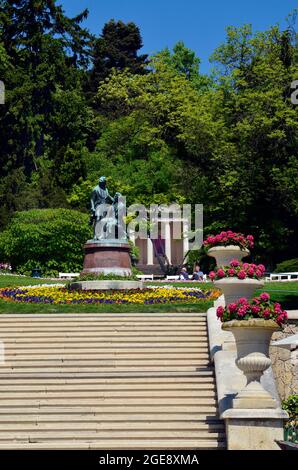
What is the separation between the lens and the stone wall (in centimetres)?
1884

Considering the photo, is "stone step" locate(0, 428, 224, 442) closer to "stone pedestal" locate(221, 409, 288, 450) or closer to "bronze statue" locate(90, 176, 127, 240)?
"stone pedestal" locate(221, 409, 288, 450)

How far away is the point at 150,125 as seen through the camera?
58.1m

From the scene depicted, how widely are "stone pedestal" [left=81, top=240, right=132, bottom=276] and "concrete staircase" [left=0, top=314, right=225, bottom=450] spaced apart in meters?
7.33

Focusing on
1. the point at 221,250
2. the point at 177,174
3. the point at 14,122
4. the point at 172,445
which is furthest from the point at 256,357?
the point at 14,122

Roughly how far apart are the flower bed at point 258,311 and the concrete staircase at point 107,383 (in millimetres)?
1961

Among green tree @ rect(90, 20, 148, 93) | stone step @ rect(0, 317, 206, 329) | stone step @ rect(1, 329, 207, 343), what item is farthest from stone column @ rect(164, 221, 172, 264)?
stone step @ rect(1, 329, 207, 343)

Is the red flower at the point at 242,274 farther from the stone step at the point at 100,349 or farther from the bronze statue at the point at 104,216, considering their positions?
the bronze statue at the point at 104,216

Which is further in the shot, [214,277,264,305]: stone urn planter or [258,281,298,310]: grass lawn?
[258,281,298,310]: grass lawn

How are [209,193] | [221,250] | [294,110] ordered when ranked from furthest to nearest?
[209,193] < [294,110] < [221,250]

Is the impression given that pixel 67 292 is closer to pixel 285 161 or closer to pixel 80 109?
pixel 285 161

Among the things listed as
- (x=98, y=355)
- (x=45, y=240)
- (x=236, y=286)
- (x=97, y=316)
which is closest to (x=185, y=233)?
(x=45, y=240)

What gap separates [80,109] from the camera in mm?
62219

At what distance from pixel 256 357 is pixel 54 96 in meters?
49.7

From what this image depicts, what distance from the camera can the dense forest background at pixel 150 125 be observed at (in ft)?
157
